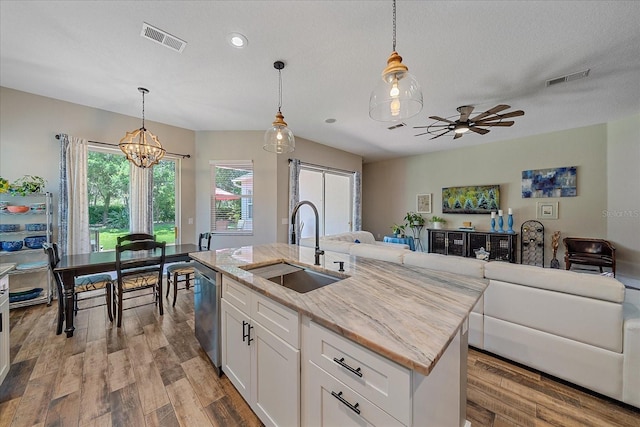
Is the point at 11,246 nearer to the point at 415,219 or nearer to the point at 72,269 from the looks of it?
the point at 72,269

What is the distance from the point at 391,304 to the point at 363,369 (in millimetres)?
332

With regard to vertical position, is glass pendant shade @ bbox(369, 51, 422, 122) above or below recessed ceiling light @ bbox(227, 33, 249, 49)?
below

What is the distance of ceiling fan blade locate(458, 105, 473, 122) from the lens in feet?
11.3

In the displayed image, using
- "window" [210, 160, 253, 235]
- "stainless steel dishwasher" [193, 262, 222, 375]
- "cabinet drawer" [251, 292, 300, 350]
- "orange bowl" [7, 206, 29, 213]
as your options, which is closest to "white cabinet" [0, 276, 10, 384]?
"stainless steel dishwasher" [193, 262, 222, 375]

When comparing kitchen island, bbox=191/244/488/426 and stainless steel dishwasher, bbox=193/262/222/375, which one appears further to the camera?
stainless steel dishwasher, bbox=193/262/222/375

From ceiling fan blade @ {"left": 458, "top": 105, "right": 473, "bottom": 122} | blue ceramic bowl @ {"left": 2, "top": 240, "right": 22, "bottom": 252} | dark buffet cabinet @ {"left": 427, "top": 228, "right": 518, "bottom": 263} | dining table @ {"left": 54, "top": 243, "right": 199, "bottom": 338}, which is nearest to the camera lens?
dining table @ {"left": 54, "top": 243, "right": 199, "bottom": 338}

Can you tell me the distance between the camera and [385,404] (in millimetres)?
835

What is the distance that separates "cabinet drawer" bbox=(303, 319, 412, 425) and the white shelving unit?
4184mm

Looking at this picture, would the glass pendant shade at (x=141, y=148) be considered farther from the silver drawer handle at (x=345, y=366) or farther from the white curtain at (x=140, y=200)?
the silver drawer handle at (x=345, y=366)

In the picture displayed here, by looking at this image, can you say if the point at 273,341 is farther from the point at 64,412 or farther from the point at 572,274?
the point at 572,274

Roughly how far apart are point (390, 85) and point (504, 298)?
197 cm

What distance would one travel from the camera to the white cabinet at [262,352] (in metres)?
1.21

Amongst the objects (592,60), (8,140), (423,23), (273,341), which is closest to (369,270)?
(273,341)

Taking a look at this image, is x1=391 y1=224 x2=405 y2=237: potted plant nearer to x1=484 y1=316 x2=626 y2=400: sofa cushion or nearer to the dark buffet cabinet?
the dark buffet cabinet
